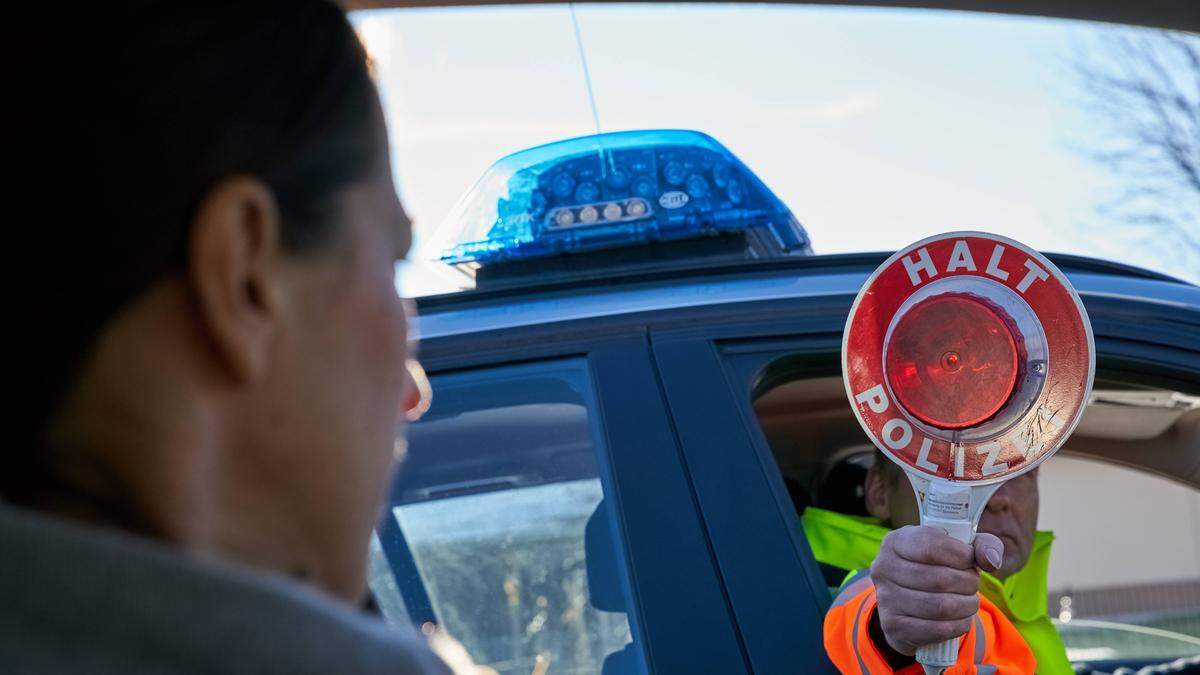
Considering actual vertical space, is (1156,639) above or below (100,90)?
below

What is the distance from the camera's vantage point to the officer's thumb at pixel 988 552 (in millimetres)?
1754

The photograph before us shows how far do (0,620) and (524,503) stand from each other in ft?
4.91

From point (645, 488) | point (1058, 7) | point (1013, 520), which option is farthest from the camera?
point (1013, 520)

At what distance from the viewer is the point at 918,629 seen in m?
1.86

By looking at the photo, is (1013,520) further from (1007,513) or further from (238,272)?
(238,272)

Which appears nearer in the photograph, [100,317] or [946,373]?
[100,317]

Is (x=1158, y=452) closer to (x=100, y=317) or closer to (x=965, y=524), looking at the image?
(x=965, y=524)

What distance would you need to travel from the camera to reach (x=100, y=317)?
77 cm

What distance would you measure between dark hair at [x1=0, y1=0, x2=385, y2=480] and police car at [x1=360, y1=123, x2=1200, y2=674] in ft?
3.95

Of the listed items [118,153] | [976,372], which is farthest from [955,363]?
[118,153]

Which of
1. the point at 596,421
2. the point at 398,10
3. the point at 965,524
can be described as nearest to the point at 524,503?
the point at 596,421

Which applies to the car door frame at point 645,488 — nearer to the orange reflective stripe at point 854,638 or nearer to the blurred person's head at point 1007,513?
the orange reflective stripe at point 854,638

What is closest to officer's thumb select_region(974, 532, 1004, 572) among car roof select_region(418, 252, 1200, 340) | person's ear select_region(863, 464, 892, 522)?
car roof select_region(418, 252, 1200, 340)

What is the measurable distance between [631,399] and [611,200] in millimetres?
476
